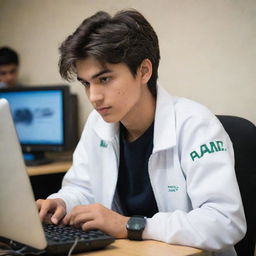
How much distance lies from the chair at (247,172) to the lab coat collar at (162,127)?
227 millimetres

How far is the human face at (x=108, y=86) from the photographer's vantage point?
1404 millimetres

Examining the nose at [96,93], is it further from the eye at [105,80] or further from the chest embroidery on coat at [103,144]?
the chest embroidery on coat at [103,144]

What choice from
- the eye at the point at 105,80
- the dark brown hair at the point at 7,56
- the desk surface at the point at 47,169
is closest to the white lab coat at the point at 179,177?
the eye at the point at 105,80

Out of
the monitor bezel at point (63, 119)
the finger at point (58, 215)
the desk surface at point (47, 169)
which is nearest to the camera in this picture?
the finger at point (58, 215)

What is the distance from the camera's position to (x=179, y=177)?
4.67 feet

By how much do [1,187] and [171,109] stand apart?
0.72 meters

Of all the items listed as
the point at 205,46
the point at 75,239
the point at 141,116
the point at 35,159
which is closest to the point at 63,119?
the point at 35,159

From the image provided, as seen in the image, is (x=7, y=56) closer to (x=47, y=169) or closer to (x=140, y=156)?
(x=47, y=169)

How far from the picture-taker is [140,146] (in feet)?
5.18

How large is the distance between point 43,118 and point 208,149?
1.80 metres

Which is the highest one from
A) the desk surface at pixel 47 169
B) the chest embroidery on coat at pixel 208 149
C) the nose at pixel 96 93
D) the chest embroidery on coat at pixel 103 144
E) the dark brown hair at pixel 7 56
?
the nose at pixel 96 93

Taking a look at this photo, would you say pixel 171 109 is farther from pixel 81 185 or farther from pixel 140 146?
pixel 81 185

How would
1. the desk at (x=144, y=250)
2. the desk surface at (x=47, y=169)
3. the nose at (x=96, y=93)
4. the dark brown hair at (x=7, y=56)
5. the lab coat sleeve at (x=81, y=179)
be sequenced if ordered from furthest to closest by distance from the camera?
the dark brown hair at (x=7, y=56), the desk surface at (x=47, y=169), the lab coat sleeve at (x=81, y=179), the nose at (x=96, y=93), the desk at (x=144, y=250)

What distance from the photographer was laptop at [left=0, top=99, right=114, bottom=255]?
915 millimetres
